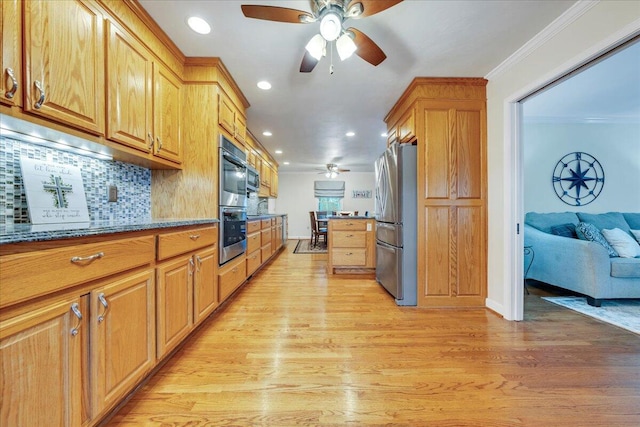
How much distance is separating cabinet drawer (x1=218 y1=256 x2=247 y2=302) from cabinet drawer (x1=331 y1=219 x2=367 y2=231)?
4.76 ft

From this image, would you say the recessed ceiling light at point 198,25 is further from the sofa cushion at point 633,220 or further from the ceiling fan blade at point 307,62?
the sofa cushion at point 633,220

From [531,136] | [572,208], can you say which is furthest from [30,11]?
[572,208]

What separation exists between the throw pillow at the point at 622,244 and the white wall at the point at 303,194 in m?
5.70

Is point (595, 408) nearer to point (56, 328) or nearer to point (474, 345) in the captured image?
point (474, 345)

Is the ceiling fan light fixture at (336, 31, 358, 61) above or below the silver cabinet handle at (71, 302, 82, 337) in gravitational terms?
above

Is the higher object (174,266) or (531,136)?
(531,136)

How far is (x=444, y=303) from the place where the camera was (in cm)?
239

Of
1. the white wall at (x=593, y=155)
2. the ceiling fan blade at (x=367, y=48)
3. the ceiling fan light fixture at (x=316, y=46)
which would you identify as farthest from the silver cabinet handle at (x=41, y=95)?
the white wall at (x=593, y=155)

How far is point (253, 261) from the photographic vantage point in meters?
3.29

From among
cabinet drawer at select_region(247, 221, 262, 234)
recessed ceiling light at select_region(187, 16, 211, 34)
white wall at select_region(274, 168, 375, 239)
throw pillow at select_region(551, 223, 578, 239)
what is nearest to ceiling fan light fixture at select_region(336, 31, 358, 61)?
recessed ceiling light at select_region(187, 16, 211, 34)

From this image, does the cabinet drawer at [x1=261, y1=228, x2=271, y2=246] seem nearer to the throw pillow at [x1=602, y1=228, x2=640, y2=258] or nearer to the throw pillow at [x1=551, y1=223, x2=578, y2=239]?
the throw pillow at [x1=551, y1=223, x2=578, y2=239]

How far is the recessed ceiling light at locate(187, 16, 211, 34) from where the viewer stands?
5.41 feet

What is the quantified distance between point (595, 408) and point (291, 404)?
1.50 metres

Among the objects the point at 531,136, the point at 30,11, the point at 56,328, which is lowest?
the point at 56,328
